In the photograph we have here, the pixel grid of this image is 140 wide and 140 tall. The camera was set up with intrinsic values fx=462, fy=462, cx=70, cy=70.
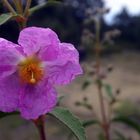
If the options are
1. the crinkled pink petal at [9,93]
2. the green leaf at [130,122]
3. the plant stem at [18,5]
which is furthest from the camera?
the green leaf at [130,122]

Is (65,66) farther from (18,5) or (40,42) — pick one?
(18,5)

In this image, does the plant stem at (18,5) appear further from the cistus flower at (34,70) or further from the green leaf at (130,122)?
the green leaf at (130,122)

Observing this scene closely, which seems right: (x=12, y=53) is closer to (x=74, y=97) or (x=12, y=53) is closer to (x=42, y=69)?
(x=42, y=69)

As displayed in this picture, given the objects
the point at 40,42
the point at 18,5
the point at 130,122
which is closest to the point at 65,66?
the point at 40,42

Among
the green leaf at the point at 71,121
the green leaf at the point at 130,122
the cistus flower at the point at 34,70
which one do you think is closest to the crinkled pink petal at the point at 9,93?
the cistus flower at the point at 34,70

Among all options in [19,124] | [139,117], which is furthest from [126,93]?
[19,124]
